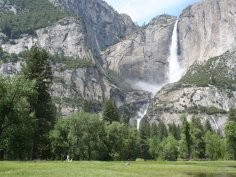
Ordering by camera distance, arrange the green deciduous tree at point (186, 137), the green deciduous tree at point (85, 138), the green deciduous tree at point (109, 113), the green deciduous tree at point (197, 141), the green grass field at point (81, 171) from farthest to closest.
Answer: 1. the green deciduous tree at point (197, 141)
2. the green deciduous tree at point (186, 137)
3. the green deciduous tree at point (109, 113)
4. the green deciduous tree at point (85, 138)
5. the green grass field at point (81, 171)

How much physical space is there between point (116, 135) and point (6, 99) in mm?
53252

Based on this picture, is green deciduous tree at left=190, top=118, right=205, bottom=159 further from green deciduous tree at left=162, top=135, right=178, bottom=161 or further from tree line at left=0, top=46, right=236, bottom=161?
green deciduous tree at left=162, top=135, right=178, bottom=161

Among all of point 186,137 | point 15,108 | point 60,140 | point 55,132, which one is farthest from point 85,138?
point 186,137

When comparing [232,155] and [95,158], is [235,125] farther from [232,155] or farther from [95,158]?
[95,158]

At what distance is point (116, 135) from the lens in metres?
115

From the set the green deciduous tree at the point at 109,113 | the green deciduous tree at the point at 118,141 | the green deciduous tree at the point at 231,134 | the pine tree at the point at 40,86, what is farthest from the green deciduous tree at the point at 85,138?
the green deciduous tree at the point at 231,134

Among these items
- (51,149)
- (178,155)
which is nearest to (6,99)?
(51,149)

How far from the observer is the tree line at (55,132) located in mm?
67438

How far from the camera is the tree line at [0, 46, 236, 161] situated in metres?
67.4

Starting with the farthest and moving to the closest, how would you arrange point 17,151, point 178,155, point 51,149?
1. point 178,155
2. point 51,149
3. point 17,151

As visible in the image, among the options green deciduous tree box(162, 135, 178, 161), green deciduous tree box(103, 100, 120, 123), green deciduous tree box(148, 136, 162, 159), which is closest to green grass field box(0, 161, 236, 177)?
green deciduous tree box(103, 100, 120, 123)

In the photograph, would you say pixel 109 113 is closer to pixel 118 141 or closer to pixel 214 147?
pixel 118 141

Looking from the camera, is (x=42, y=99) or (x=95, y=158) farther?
(x=95, y=158)

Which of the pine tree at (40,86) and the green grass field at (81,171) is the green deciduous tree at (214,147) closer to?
the pine tree at (40,86)
